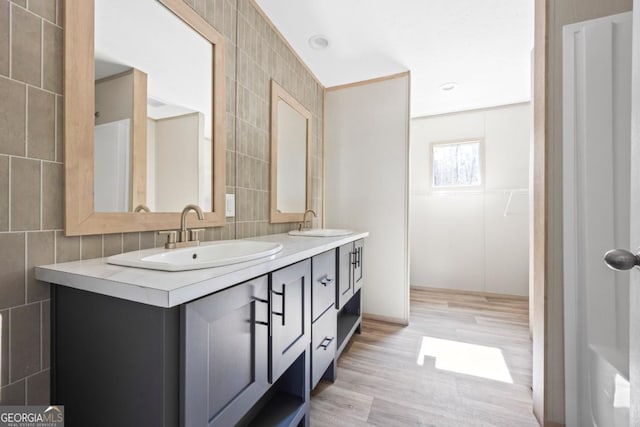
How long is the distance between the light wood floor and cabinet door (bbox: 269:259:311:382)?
0.52 m

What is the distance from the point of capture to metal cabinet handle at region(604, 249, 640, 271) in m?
0.52

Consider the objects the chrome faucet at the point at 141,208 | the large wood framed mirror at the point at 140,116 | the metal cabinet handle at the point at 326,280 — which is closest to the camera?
the large wood framed mirror at the point at 140,116

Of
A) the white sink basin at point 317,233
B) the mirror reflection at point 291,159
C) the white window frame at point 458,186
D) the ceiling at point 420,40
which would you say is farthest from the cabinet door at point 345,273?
the white window frame at point 458,186

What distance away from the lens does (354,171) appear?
2.70 metres

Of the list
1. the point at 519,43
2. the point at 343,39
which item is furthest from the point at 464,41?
the point at 343,39

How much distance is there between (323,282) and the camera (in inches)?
54.6

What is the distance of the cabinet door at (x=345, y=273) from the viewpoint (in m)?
1.67

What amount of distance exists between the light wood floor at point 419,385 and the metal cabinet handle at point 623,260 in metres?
1.19

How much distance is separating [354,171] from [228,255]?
1797mm

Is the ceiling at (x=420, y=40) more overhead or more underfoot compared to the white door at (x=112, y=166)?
more overhead

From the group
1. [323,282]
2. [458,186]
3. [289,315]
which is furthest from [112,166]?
[458,186]

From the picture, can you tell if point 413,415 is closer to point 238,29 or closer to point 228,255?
point 228,255

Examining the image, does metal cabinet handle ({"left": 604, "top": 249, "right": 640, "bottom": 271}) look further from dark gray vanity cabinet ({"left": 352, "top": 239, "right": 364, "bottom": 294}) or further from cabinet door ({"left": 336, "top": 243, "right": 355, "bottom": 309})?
dark gray vanity cabinet ({"left": 352, "top": 239, "right": 364, "bottom": 294})

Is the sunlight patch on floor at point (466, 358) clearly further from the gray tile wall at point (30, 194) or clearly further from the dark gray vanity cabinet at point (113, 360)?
the gray tile wall at point (30, 194)
